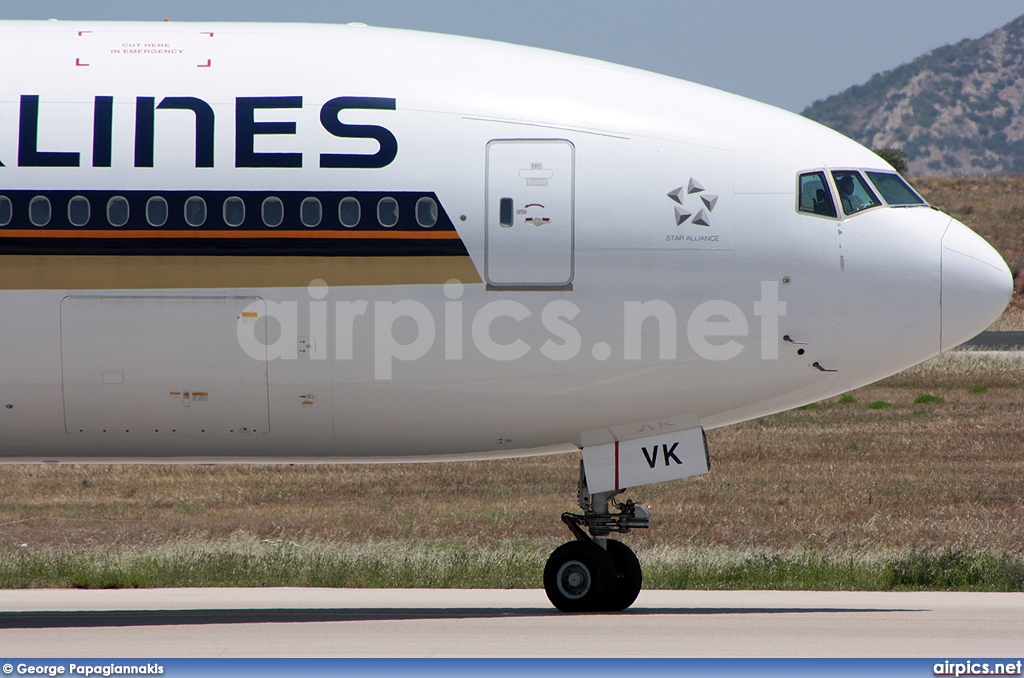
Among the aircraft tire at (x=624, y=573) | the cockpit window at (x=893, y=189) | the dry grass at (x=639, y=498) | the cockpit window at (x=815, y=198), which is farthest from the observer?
the dry grass at (x=639, y=498)

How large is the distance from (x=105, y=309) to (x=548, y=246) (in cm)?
408

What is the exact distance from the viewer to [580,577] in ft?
40.5

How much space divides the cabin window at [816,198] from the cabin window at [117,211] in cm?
623

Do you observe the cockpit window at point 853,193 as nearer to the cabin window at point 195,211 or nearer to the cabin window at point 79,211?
the cabin window at point 195,211

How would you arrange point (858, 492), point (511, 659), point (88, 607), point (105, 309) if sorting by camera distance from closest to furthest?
point (511, 659) < point (105, 309) < point (88, 607) < point (858, 492)

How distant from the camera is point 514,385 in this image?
11828 millimetres

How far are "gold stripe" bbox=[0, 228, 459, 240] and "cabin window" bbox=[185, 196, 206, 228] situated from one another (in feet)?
0.27

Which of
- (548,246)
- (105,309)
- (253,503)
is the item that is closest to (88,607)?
(105,309)

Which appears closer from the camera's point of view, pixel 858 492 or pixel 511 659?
pixel 511 659

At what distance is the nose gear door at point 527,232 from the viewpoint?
456 inches

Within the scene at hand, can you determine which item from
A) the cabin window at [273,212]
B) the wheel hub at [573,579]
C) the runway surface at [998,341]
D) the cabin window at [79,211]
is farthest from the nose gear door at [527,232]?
the runway surface at [998,341]

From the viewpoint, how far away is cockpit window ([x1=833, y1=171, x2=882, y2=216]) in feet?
38.9

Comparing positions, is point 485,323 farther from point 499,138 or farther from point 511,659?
point 511,659

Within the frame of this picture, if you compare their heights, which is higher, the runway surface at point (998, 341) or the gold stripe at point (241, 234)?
the gold stripe at point (241, 234)
